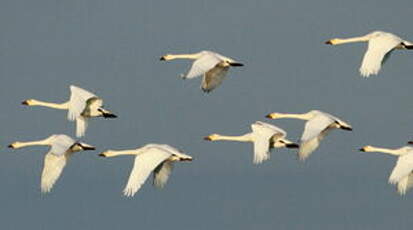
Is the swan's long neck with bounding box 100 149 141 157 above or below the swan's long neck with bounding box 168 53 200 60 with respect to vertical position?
below

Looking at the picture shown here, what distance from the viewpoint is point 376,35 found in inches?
2798

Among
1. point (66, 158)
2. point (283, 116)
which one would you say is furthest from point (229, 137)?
point (66, 158)

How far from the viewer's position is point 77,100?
7150 cm

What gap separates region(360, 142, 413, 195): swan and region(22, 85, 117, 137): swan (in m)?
8.71

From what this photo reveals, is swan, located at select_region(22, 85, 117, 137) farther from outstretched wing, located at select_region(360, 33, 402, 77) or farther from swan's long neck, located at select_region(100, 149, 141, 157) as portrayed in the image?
outstretched wing, located at select_region(360, 33, 402, 77)

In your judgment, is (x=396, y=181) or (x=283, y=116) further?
(x=283, y=116)

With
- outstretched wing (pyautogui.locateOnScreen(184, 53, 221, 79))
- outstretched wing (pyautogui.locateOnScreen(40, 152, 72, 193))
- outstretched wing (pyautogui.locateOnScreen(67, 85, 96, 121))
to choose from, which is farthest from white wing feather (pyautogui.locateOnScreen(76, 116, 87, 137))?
outstretched wing (pyautogui.locateOnScreen(184, 53, 221, 79))

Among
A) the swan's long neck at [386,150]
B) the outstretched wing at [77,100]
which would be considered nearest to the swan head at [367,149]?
the swan's long neck at [386,150]

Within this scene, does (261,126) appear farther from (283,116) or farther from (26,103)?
(26,103)

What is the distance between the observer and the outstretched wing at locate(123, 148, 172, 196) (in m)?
67.2

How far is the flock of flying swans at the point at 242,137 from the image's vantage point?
69188 mm

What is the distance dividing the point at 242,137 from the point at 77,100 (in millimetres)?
5908

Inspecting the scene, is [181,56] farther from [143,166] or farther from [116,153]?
[143,166]

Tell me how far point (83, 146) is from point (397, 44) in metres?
9.94
